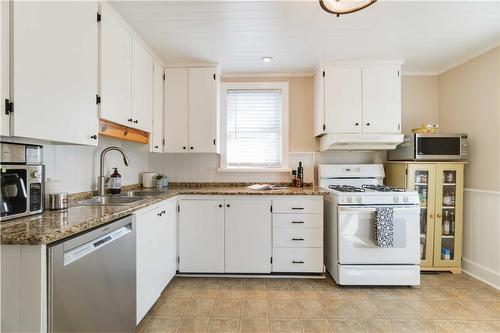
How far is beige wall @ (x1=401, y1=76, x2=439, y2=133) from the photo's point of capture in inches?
133

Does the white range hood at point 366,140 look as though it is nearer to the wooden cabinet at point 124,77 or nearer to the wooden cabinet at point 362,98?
the wooden cabinet at point 362,98

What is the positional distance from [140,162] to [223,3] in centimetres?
204

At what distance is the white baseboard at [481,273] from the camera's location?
2557 mm

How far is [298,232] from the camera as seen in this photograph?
8.80 ft

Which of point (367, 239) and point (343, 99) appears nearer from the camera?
point (367, 239)

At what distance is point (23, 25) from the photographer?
120 centimetres

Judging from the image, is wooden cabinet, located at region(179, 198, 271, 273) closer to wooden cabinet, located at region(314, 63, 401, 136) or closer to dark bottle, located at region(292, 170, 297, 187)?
dark bottle, located at region(292, 170, 297, 187)

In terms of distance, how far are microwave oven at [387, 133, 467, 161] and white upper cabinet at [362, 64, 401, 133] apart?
260 millimetres

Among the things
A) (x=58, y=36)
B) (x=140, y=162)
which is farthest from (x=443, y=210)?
(x=58, y=36)

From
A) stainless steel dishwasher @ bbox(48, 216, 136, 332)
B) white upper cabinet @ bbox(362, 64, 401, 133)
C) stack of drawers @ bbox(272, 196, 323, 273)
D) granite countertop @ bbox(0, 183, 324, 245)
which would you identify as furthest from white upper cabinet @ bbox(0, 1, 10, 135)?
white upper cabinet @ bbox(362, 64, 401, 133)

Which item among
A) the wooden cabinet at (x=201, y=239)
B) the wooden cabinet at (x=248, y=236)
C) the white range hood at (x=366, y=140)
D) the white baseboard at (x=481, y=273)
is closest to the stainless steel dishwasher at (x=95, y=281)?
the wooden cabinet at (x=201, y=239)

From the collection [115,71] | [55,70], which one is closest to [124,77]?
[115,71]

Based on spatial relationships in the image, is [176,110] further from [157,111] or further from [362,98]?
[362,98]

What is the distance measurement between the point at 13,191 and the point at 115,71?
110cm
